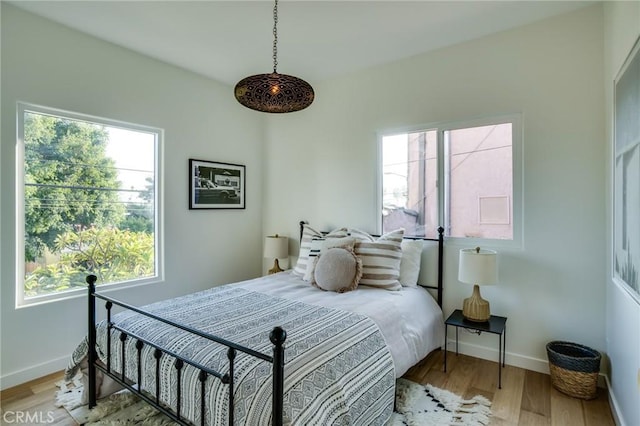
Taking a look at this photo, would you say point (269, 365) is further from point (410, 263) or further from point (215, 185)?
point (215, 185)

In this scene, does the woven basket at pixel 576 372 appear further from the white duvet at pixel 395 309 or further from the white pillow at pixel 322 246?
the white pillow at pixel 322 246

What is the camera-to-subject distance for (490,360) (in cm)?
269

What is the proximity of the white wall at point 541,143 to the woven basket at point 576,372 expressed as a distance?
225 mm

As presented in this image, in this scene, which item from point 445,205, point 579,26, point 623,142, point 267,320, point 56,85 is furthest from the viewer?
point 445,205

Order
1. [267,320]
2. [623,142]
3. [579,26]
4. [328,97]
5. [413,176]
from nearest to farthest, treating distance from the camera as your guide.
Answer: [623,142] < [267,320] < [579,26] < [413,176] < [328,97]

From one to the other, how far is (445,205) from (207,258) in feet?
8.70

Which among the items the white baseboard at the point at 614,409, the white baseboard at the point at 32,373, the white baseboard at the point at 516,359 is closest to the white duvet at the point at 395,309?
the white baseboard at the point at 516,359

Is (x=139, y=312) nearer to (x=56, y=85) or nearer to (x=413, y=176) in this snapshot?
(x=56, y=85)

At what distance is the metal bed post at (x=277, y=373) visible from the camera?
1.16 metres

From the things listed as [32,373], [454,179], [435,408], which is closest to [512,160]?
[454,179]

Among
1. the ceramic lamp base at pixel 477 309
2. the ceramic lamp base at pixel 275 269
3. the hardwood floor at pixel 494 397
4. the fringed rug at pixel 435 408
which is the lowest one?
the hardwood floor at pixel 494 397

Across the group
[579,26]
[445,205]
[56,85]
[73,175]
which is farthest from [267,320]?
[579,26]

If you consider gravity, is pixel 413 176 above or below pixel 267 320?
above

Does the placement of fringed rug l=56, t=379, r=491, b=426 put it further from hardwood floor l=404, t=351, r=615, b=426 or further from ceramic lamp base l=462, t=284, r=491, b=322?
ceramic lamp base l=462, t=284, r=491, b=322
